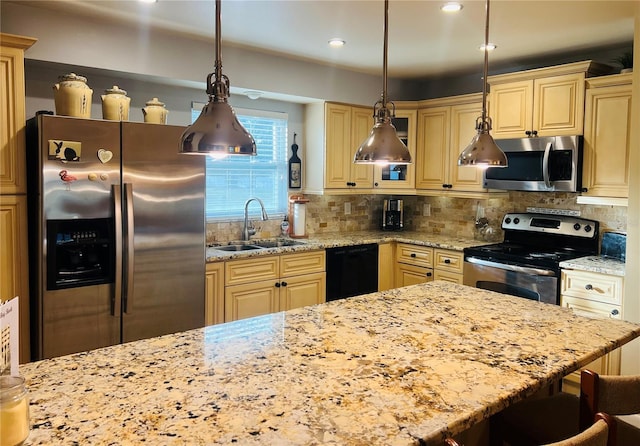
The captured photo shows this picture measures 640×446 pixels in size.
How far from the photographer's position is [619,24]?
318cm

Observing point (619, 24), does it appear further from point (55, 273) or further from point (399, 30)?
point (55, 273)

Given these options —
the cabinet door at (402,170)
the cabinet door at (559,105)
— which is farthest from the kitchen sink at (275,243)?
the cabinet door at (559,105)

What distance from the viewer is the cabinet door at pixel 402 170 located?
190 inches

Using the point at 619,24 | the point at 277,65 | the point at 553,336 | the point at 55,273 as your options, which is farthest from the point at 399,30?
the point at 55,273

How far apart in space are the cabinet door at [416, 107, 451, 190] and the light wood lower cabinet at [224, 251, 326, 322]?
53.4 inches

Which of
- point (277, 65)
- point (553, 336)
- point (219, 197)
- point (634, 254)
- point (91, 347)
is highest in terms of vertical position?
point (277, 65)

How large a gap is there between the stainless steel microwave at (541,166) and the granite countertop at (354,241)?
0.64 meters

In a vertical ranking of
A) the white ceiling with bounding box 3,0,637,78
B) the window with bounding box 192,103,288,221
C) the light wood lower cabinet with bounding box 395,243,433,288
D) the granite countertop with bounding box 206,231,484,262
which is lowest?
the light wood lower cabinet with bounding box 395,243,433,288

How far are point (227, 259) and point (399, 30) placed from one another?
2.00 meters

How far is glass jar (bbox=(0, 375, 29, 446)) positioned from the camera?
0.97 m

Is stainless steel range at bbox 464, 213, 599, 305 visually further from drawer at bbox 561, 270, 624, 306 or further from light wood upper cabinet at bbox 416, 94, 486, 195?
light wood upper cabinet at bbox 416, 94, 486, 195

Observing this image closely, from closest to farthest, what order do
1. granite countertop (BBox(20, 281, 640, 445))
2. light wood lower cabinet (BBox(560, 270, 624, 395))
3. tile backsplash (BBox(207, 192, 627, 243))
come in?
granite countertop (BBox(20, 281, 640, 445)), light wood lower cabinet (BBox(560, 270, 624, 395)), tile backsplash (BBox(207, 192, 627, 243))

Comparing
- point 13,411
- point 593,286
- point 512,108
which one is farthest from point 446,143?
point 13,411

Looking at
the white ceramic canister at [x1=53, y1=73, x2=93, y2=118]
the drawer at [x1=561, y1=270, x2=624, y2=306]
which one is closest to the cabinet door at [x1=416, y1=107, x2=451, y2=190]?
the drawer at [x1=561, y1=270, x2=624, y2=306]
